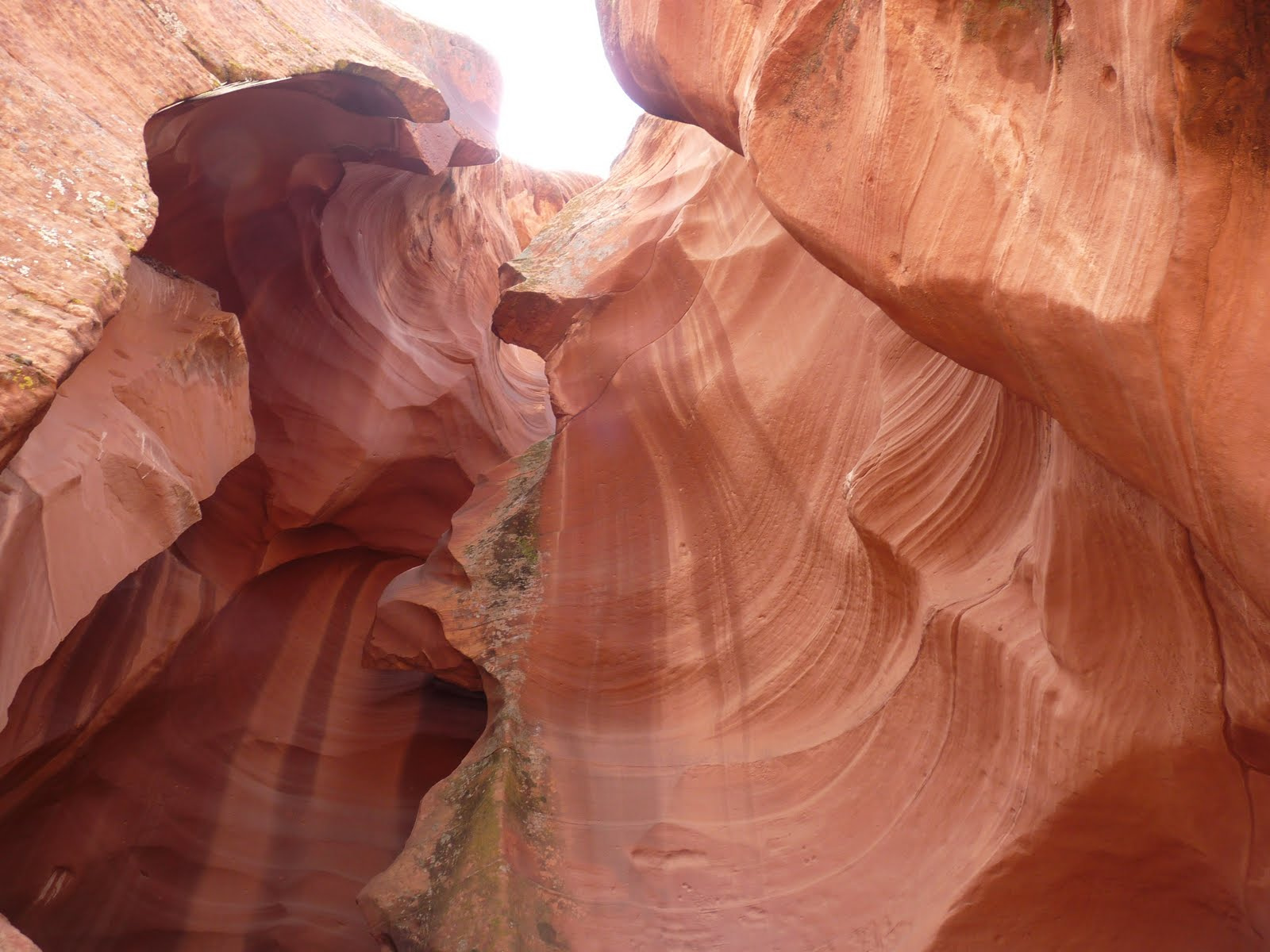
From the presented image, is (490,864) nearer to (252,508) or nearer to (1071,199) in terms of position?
(1071,199)

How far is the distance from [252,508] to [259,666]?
1270mm

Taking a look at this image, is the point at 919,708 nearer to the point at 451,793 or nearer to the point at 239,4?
the point at 451,793

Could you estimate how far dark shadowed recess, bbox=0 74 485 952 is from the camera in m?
6.35

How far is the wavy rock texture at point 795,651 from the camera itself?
3514 millimetres

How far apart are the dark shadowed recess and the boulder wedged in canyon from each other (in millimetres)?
3945

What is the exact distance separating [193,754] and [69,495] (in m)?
3.65

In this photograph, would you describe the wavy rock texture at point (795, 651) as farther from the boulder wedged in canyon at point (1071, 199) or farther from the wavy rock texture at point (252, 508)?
the wavy rock texture at point (252, 508)

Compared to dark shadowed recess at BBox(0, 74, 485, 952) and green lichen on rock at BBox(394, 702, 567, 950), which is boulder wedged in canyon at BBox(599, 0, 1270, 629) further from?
dark shadowed recess at BBox(0, 74, 485, 952)

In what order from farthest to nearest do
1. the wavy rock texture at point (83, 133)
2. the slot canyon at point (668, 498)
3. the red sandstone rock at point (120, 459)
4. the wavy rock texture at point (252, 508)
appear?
the wavy rock texture at point (252, 508) → the red sandstone rock at point (120, 459) → the wavy rock texture at point (83, 133) → the slot canyon at point (668, 498)

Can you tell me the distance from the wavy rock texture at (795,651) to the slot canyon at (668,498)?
2 centimetres

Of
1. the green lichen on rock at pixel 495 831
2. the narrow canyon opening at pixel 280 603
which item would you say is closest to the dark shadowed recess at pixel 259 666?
the narrow canyon opening at pixel 280 603

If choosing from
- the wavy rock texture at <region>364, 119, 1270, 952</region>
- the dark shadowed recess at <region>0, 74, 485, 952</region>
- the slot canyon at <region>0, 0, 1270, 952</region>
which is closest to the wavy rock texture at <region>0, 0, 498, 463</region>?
the slot canyon at <region>0, 0, 1270, 952</region>

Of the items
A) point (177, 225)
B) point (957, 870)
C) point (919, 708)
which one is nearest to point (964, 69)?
point (919, 708)

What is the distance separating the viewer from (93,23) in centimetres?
446
